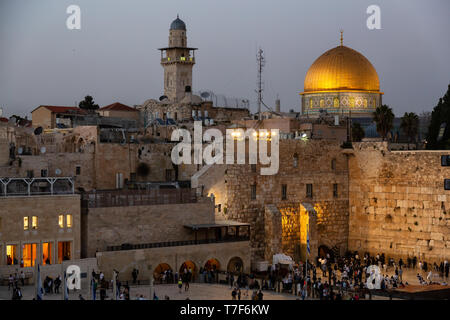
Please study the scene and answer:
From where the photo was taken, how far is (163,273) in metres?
38.0

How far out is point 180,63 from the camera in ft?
236

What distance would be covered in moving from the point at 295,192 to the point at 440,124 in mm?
13876

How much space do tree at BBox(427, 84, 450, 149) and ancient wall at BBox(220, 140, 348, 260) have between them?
8.37 metres

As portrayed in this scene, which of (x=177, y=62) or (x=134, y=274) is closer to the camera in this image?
(x=134, y=274)

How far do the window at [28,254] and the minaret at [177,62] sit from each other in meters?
37.0

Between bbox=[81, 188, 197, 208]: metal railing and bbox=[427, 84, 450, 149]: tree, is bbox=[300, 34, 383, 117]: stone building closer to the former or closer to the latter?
bbox=[427, 84, 450, 149]: tree

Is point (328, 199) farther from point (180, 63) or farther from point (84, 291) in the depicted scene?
point (180, 63)

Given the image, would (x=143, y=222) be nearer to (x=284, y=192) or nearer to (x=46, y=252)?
(x=46, y=252)

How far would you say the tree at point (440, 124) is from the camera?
174 feet

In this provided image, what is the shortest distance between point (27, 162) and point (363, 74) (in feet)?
124

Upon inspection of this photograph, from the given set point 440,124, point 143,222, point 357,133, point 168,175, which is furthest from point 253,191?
point 357,133

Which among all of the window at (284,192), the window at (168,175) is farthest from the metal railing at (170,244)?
the window at (168,175)

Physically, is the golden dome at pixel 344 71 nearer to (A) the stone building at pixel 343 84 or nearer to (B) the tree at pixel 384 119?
(A) the stone building at pixel 343 84

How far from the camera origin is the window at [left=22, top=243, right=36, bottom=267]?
116 feet
